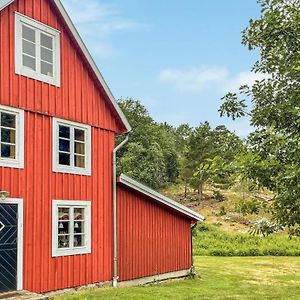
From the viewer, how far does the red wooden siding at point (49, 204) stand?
460 inches

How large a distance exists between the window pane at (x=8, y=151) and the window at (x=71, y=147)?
126 cm

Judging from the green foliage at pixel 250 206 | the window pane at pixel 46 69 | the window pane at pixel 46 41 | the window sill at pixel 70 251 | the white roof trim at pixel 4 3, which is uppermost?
the white roof trim at pixel 4 3

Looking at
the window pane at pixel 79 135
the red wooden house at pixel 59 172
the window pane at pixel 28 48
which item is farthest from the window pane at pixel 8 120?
the window pane at pixel 79 135

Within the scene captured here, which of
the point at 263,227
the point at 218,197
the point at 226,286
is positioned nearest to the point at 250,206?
the point at 263,227

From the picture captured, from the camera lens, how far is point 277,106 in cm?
789

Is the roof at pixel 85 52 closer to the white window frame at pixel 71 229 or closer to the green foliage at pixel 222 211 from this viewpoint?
the white window frame at pixel 71 229

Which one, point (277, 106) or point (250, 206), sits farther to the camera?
point (277, 106)

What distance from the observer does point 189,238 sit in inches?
690

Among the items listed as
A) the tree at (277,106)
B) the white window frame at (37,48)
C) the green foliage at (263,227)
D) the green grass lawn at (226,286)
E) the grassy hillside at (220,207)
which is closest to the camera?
the tree at (277,106)

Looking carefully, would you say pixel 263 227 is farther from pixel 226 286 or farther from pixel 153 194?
pixel 226 286

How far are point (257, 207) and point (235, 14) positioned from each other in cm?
590

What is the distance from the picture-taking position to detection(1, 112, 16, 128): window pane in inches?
456

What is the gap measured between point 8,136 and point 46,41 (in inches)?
117

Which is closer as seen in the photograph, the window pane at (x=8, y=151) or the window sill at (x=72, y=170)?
the window pane at (x=8, y=151)
